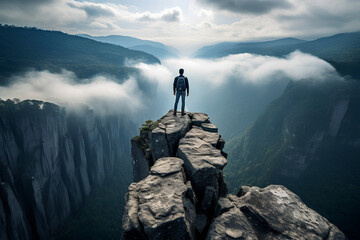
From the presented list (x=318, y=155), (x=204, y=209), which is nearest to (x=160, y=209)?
(x=204, y=209)

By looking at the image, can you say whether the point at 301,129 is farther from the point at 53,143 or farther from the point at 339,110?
the point at 53,143

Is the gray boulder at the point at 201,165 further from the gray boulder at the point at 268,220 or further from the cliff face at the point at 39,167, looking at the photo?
the cliff face at the point at 39,167

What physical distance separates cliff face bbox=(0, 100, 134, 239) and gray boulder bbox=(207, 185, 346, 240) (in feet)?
199

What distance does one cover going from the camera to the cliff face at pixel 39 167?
1845 inches

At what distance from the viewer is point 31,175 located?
5247 centimetres

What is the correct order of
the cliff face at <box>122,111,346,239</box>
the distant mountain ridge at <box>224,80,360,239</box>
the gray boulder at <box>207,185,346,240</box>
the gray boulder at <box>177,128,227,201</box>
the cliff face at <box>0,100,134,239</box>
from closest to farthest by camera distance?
1. the cliff face at <box>122,111,346,239</box>
2. the gray boulder at <box>207,185,346,240</box>
3. the gray boulder at <box>177,128,227,201</box>
4. the cliff face at <box>0,100,134,239</box>
5. the distant mountain ridge at <box>224,80,360,239</box>

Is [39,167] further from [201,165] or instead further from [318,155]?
[318,155]

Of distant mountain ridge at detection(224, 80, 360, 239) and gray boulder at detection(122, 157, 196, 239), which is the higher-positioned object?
gray boulder at detection(122, 157, 196, 239)

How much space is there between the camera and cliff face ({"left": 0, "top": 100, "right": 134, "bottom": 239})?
4688 centimetres

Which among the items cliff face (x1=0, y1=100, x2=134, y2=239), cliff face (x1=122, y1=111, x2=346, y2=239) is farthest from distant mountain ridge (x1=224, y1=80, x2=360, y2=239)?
cliff face (x1=122, y1=111, x2=346, y2=239)

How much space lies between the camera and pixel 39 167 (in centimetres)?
5544

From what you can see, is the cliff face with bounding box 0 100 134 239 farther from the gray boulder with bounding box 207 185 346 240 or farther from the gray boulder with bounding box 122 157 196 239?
the gray boulder with bounding box 207 185 346 240

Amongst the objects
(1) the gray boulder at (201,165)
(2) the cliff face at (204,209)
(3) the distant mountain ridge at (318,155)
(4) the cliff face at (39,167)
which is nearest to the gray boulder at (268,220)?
(2) the cliff face at (204,209)

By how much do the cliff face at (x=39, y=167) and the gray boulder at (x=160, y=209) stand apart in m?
57.5
